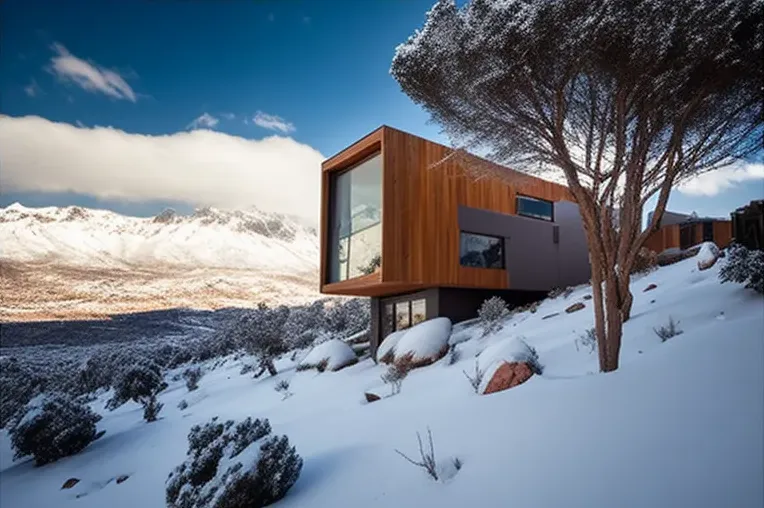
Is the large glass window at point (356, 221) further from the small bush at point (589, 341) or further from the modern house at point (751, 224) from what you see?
the modern house at point (751, 224)

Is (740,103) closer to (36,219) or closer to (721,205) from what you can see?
(721,205)

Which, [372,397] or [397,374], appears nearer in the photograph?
[372,397]

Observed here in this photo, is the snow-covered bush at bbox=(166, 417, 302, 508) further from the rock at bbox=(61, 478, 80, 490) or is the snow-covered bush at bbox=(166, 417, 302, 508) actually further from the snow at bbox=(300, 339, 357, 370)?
the snow at bbox=(300, 339, 357, 370)

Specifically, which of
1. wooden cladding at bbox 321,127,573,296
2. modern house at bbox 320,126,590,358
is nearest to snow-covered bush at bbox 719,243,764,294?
wooden cladding at bbox 321,127,573,296

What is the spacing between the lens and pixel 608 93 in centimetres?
532

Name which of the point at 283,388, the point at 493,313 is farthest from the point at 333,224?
the point at 493,313

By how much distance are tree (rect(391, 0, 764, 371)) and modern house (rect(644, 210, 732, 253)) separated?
10.9 metres

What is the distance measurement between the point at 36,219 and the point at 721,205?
31.3 ft

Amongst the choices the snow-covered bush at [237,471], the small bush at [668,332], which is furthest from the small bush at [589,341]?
the snow-covered bush at [237,471]

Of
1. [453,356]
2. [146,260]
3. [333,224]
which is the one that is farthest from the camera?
[146,260]

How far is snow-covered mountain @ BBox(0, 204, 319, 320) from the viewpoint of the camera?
7.12 metres

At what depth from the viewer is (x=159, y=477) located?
6.65m

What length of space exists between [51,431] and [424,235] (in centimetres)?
991

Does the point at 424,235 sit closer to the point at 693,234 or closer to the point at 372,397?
the point at 372,397
